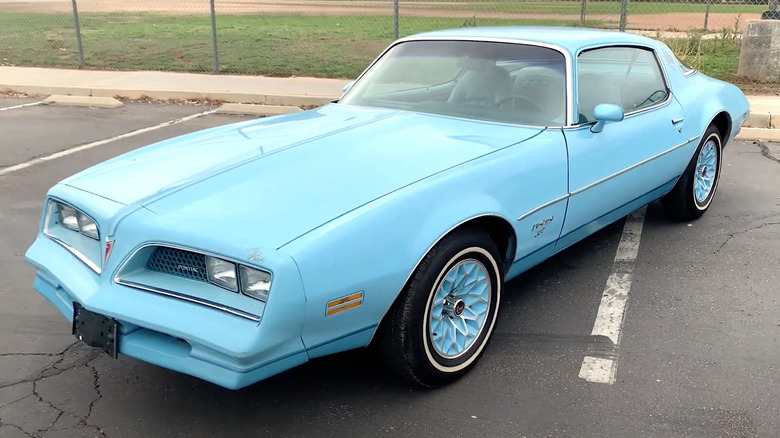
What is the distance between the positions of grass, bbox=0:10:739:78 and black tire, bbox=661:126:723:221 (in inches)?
263

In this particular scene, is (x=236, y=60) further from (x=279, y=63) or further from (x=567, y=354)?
(x=567, y=354)

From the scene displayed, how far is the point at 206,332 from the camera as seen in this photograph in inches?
102

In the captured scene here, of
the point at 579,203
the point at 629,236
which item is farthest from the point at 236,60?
the point at 579,203

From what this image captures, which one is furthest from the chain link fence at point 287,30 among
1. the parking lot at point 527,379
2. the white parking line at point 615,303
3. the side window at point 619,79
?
the parking lot at point 527,379

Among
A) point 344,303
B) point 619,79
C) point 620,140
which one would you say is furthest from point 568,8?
point 344,303

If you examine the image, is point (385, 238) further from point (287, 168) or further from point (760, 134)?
point (760, 134)

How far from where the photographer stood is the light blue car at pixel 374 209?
2.66 m

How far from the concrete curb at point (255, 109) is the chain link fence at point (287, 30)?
2.27 meters

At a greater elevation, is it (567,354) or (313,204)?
(313,204)

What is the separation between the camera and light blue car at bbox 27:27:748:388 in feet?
8.74

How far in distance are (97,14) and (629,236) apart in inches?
946

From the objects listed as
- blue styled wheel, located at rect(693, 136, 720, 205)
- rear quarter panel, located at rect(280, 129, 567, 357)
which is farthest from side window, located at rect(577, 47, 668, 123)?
rear quarter panel, located at rect(280, 129, 567, 357)

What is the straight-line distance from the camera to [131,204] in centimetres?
300

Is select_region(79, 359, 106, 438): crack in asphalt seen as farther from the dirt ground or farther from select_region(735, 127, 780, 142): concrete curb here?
the dirt ground
